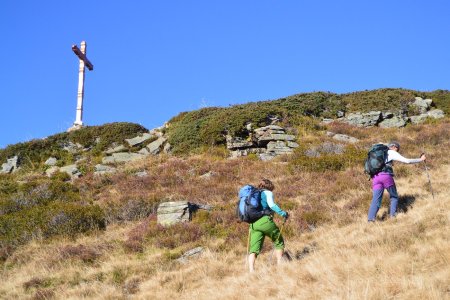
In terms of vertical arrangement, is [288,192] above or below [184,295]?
above

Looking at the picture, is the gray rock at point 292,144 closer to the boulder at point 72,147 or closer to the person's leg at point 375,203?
the person's leg at point 375,203

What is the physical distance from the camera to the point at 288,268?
21.3 feet

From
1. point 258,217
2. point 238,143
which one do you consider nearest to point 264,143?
point 238,143

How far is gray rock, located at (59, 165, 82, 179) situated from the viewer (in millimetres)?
18273

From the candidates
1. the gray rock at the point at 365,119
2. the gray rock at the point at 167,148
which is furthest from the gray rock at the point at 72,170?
the gray rock at the point at 365,119

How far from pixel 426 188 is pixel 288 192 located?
3.58 meters

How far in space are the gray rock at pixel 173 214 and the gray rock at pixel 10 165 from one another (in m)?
12.7


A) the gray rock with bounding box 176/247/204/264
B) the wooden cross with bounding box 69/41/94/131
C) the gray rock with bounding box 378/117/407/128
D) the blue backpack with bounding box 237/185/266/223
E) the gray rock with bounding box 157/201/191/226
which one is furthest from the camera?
the wooden cross with bounding box 69/41/94/131

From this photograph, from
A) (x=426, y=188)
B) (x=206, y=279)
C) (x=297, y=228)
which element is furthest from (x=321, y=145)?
(x=206, y=279)

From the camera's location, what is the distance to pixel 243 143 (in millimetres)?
19453

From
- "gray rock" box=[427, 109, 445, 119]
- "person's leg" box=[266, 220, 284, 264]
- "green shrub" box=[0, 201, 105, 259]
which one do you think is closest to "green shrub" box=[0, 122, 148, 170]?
"green shrub" box=[0, 201, 105, 259]

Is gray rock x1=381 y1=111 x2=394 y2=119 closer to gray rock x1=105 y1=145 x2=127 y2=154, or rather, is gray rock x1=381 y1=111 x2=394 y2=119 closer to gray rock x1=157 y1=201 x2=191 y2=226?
gray rock x1=105 y1=145 x2=127 y2=154

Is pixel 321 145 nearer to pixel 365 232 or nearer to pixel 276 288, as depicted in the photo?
pixel 365 232

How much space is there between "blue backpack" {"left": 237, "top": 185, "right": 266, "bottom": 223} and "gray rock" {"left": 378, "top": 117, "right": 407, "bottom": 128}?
16605 millimetres
